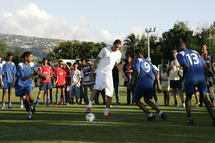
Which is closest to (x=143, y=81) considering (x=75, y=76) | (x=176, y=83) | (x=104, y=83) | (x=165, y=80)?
(x=104, y=83)

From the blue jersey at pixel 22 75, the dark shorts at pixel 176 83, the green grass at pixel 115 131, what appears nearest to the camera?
the green grass at pixel 115 131

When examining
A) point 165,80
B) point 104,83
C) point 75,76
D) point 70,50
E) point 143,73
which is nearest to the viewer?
point 143,73

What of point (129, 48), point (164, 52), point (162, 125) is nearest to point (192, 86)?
point (162, 125)

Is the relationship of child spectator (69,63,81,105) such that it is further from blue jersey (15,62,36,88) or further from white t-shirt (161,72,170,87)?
blue jersey (15,62,36,88)

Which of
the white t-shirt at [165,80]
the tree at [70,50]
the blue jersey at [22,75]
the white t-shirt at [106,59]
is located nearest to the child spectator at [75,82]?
the white t-shirt at [165,80]

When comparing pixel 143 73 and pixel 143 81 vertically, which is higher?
pixel 143 73

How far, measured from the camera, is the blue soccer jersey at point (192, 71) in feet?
25.3

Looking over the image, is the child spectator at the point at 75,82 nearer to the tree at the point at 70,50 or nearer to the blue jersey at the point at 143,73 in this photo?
the blue jersey at the point at 143,73

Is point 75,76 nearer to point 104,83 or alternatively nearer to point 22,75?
point 22,75

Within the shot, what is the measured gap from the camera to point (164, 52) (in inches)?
3076

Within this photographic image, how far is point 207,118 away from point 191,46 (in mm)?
60414

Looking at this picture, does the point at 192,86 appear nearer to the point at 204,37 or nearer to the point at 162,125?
the point at 162,125

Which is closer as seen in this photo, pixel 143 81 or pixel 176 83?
pixel 143 81

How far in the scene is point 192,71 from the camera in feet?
25.3
